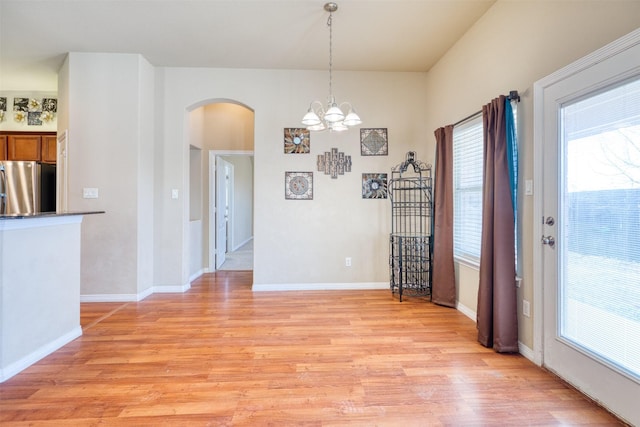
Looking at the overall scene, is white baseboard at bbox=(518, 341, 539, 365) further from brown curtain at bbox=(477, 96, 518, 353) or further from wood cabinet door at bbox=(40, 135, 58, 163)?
wood cabinet door at bbox=(40, 135, 58, 163)

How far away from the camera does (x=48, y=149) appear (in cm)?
477

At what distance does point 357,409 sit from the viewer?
1.74m

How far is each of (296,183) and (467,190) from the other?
212 centimetres

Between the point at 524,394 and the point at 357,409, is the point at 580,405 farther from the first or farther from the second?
the point at 357,409

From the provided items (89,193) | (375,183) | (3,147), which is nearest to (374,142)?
(375,183)

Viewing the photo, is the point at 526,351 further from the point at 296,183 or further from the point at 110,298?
the point at 110,298

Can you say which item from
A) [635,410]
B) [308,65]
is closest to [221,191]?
[308,65]

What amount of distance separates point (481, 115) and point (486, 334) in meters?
1.97

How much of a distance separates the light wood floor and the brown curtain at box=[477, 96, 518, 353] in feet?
0.57

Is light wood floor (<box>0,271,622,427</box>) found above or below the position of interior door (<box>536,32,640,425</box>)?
below

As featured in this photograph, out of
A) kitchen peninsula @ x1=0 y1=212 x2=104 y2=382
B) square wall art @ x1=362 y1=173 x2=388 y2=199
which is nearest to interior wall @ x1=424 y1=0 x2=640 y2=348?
square wall art @ x1=362 y1=173 x2=388 y2=199

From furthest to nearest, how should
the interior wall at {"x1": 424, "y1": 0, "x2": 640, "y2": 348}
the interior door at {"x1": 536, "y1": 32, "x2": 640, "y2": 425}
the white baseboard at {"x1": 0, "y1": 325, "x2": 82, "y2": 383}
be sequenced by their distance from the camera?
1. the white baseboard at {"x1": 0, "y1": 325, "x2": 82, "y2": 383}
2. the interior wall at {"x1": 424, "y1": 0, "x2": 640, "y2": 348}
3. the interior door at {"x1": 536, "y1": 32, "x2": 640, "y2": 425}

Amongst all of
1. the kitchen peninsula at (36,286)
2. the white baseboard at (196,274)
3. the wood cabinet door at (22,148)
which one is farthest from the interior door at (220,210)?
the kitchen peninsula at (36,286)

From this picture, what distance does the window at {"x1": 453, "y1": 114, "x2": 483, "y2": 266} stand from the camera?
305cm
